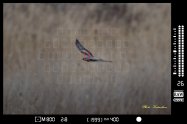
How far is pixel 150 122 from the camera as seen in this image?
23.7 ft

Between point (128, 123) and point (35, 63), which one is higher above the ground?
point (35, 63)

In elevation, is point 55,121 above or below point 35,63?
below

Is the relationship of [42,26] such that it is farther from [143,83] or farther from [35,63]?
[143,83]

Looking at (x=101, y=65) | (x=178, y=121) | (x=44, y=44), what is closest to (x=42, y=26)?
(x=44, y=44)

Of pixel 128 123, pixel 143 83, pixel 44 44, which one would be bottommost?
pixel 128 123

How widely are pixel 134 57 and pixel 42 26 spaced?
1240 millimetres

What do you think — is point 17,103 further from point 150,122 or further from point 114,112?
point 150,122

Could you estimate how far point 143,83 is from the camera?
7527 millimetres

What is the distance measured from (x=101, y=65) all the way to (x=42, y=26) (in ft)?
2.97

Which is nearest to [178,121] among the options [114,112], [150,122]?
[150,122]

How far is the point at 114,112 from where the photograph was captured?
735 cm

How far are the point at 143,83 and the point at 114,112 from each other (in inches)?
21.6

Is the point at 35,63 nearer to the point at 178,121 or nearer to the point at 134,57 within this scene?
the point at 134,57

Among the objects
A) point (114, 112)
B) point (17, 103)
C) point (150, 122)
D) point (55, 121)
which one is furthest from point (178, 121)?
point (17, 103)
